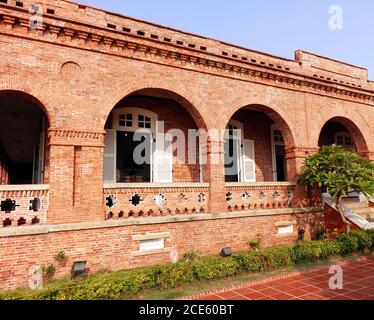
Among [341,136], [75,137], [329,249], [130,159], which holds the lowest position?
[329,249]

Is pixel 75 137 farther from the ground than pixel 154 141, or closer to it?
closer to it

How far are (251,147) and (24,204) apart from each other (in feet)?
27.9

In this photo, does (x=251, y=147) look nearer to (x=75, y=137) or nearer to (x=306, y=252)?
→ (x=306, y=252)

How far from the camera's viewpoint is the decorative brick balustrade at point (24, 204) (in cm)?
632

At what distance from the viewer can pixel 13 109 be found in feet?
32.0

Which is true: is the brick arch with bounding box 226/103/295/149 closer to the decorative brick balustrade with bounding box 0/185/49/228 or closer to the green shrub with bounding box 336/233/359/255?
the green shrub with bounding box 336/233/359/255

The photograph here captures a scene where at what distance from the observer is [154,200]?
795 cm

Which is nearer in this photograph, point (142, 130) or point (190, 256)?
point (190, 256)

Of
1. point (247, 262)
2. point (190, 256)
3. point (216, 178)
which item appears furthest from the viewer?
point (216, 178)

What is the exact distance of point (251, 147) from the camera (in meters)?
11.9

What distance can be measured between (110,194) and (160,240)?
1866 millimetres

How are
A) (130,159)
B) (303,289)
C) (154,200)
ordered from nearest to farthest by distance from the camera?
(303,289) → (154,200) → (130,159)


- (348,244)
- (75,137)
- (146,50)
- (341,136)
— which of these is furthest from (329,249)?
(341,136)

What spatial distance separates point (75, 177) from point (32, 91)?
2.25m
